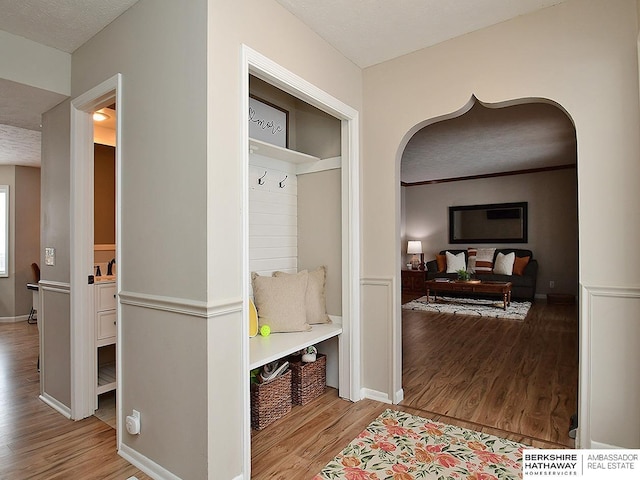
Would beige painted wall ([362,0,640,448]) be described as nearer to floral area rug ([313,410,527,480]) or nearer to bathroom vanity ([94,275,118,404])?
floral area rug ([313,410,527,480])

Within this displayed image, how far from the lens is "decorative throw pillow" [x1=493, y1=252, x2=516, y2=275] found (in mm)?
7200

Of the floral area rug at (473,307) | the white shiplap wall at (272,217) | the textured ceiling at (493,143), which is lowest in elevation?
the floral area rug at (473,307)

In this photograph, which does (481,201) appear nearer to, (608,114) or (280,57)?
(608,114)

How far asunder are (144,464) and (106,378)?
1.13 meters

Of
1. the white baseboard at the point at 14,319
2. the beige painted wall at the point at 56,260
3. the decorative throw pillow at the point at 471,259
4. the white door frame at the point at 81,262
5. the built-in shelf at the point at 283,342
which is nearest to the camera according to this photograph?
the built-in shelf at the point at 283,342

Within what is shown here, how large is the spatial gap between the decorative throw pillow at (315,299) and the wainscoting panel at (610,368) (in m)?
1.66

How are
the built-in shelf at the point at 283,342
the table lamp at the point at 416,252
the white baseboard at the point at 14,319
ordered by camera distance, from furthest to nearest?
the table lamp at the point at 416,252
the white baseboard at the point at 14,319
the built-in shelf at the point at 283,342

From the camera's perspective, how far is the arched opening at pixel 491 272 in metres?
2.75

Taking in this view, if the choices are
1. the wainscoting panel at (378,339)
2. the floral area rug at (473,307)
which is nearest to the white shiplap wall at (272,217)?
the wainscoting panel at (378,339)

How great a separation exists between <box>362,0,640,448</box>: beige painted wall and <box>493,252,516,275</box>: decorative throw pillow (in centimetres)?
550

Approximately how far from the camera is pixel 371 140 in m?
2.89

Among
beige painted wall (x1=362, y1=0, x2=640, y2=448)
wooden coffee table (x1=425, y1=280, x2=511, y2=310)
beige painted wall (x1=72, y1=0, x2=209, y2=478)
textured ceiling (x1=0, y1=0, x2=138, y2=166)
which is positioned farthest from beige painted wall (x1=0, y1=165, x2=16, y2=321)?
wooden coffee table (x1=425, y1=280, x2=511, y2=310)

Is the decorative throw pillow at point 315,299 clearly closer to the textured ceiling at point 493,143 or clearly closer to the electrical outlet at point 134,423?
the electrical outlet at point 134,423

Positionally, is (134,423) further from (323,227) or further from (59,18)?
(59,18)
